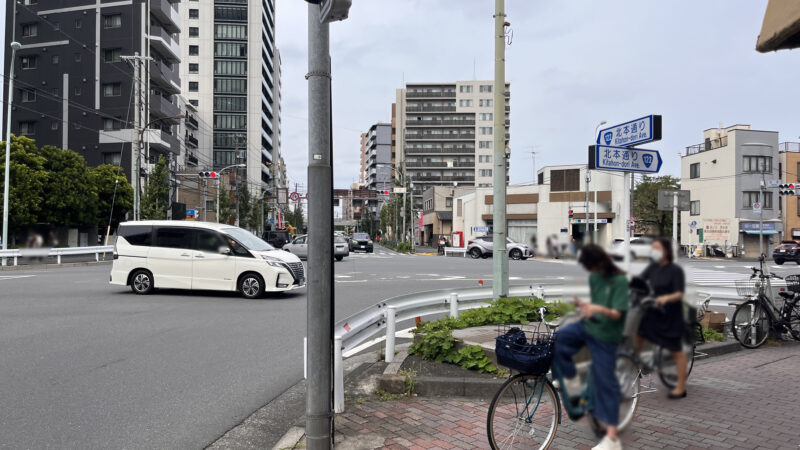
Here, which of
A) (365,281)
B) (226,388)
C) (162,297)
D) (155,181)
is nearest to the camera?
(155,181)

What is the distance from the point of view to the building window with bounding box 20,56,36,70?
2.25 meters

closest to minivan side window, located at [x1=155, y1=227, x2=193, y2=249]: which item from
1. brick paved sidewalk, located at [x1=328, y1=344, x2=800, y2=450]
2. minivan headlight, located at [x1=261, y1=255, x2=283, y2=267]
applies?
minivan headlight, located at [x1=261, y1=255, x2=283, y2=267]

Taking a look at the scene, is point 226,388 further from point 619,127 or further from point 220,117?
point 220,117

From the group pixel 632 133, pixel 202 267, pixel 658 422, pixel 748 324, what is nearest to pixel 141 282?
pixel 202 267

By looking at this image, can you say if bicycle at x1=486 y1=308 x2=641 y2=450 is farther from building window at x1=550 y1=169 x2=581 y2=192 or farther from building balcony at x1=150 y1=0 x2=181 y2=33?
building balcony at x1=150 y1=0 x2=181 y2=33

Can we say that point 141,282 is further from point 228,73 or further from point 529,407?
point 228,73

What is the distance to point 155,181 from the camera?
5184 millimetres

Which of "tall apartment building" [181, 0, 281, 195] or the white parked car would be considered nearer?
the white parked car

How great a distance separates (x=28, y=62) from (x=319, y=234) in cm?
232

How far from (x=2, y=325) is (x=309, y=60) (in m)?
9.44

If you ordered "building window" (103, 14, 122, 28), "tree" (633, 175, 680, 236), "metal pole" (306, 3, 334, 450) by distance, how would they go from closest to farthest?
"tree" (633, 175, 680, 236)
"building window" (103, 14, 122, 28)
"metal pole" (306, 3, 334, 450)

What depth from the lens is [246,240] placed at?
49.0 feet

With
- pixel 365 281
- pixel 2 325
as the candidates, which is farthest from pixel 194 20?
pixel 2 325

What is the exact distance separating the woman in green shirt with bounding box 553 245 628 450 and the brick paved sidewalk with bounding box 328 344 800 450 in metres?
3.73
